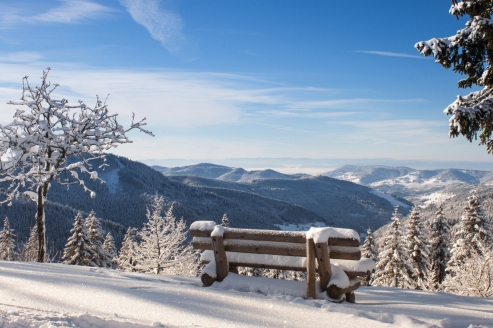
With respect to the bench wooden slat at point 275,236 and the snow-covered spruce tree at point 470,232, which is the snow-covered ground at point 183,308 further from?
the snow-covered spruce tree at point 470,232

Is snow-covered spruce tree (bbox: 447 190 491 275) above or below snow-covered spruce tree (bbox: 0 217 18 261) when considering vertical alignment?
above

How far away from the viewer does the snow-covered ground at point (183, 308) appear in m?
3.66

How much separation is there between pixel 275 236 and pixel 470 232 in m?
24.1

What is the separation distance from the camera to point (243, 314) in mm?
4191

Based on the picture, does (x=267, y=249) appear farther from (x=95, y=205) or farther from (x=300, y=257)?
(x=95, y=205)

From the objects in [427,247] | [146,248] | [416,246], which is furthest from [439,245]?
[146,248]

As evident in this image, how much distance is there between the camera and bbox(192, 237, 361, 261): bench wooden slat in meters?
5.32

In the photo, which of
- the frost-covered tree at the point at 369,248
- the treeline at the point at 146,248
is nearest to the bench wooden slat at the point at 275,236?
the treeline at the point at 146,248

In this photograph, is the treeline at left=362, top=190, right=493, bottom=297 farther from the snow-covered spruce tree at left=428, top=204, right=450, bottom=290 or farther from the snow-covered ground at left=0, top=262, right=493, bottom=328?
the snow-covered ground at left=0, top=262, right=493, bottom=328

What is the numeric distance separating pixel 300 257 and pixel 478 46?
5.38 meters

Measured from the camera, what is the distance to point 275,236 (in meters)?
5.73

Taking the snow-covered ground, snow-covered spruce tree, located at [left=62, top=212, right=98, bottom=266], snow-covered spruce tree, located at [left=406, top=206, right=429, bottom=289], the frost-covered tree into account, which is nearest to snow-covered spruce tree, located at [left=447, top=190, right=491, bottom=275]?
snow-covered spruce tree, located at [left=406, top=206, right=429, bottom=289]

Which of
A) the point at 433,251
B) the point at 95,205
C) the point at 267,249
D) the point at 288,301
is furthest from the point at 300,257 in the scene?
the point at 95,205

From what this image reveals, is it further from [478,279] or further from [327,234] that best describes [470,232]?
[327,234]
